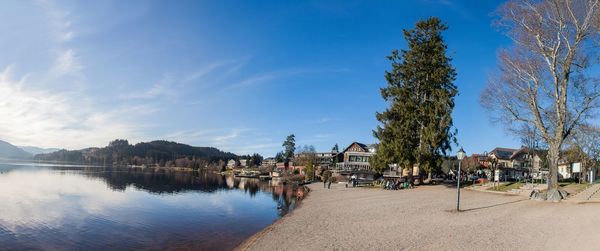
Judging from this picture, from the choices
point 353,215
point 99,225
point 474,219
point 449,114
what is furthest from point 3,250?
point 449,114

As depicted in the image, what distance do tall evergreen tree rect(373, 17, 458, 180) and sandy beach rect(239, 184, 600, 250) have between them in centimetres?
1754

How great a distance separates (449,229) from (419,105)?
28.9 m

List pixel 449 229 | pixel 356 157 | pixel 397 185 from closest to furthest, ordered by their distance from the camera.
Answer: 1. pixel 449 229
2. pixel 397 185
3. pixel 356 157

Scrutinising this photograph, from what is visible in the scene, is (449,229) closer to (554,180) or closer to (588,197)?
(588,197)

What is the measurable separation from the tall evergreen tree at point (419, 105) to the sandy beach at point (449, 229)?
691 inches

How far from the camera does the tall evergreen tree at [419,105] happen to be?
41.5 m

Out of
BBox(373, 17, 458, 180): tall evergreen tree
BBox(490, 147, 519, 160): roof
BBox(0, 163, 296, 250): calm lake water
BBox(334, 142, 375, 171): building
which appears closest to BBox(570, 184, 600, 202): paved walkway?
BBox(373, 17, 458, 180): tall evergreen tree

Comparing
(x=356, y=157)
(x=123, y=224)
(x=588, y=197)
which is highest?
(x=356, y=157)

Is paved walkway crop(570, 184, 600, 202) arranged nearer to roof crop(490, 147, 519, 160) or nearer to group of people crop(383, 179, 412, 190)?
group of people crop(383, 179, 412, 190)

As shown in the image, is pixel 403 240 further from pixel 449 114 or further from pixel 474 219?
pixel 449 114

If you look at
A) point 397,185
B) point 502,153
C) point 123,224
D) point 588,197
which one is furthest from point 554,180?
point 502,153

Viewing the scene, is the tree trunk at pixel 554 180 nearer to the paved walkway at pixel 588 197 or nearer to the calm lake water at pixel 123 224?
the paved walkway at pixel 588 197

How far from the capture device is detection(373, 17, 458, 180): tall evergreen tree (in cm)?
4153

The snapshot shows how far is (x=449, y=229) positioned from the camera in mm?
16312
